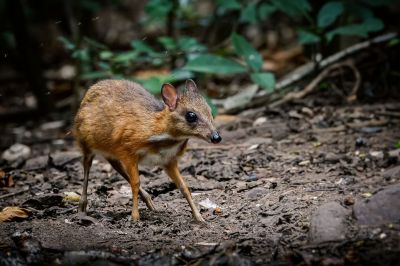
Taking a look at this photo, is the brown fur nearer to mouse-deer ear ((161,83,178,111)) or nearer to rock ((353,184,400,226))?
mouse-deer ear ((161,83,178,111))

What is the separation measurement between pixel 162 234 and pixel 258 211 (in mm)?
821

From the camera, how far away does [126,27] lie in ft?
45.6

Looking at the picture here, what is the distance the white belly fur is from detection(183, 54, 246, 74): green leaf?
199 centimetres

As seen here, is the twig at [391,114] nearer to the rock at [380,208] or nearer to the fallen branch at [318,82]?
the fallen branch at [318,82]

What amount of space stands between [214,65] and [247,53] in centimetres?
52

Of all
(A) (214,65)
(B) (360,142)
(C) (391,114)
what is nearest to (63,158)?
(A) (214,65)

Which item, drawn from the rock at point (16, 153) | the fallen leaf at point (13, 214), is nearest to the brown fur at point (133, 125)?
the fallen leaf at point (13, 214)

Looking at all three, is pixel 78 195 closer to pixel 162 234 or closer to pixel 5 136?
pixel 162 234

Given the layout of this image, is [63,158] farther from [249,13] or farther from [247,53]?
[249,13]

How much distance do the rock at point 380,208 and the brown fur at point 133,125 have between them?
1285 millimetres

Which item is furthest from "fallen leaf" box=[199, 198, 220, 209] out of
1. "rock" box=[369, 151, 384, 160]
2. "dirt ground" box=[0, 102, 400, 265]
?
"rock" box=[369, 151, 384, 160]

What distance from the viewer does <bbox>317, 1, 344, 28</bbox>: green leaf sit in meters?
6.85

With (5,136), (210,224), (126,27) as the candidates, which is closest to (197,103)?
(210,224)

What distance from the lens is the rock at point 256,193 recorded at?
16.4ft
